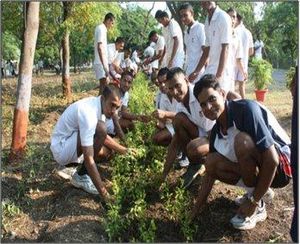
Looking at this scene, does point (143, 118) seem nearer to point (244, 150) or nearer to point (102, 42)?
point (244, 150)

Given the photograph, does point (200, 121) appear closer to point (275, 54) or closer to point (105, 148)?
point (105, 148)

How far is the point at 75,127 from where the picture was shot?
13.2 ft

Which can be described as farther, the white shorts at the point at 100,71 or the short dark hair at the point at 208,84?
the white shorts at the point at 100,71

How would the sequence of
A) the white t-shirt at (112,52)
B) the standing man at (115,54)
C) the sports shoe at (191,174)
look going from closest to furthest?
the sports shoe at (191,174), the standing man at (115,54), the white t-shirt at (112,52)

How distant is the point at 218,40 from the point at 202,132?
1.41 metres

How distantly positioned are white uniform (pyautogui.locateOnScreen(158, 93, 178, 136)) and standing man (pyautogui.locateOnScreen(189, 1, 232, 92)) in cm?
61

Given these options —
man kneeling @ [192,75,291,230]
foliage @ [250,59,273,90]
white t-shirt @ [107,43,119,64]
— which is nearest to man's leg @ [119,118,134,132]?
man kneeling @ [192,75,291,230]

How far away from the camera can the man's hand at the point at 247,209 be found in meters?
3.31

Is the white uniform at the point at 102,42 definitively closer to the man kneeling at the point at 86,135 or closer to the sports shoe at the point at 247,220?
the man kneeling at the point at 86,135

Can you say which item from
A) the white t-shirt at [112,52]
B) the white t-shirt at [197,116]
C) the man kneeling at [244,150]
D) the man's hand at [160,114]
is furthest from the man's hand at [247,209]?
the white t-shirt at [112,52]

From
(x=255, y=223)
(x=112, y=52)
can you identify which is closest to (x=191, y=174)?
(x=255, y=223)

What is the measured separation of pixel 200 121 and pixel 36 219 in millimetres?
1713

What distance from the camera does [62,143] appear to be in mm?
4023

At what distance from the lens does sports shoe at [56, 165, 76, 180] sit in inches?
173
